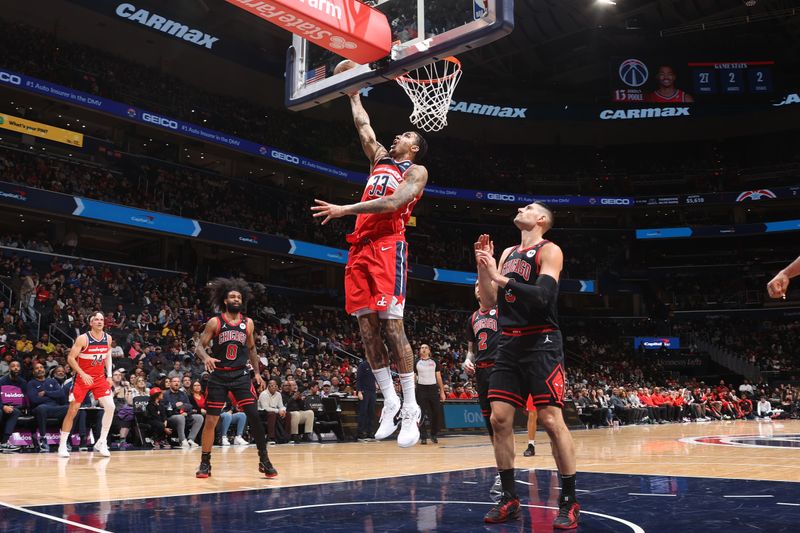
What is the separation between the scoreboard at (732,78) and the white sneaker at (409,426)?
104 ft

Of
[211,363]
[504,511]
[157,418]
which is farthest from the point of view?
[157,418]


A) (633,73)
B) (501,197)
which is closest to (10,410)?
(501,197)

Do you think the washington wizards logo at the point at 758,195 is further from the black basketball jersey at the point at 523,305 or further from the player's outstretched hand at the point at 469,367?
the black basketball jersey at the point at 523,305

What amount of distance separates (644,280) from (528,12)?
1828cm

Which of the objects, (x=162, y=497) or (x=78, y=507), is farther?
(x=162, y=497)

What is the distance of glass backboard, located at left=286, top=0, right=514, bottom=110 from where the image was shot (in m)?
5.42

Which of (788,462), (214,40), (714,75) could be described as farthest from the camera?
(714,75)

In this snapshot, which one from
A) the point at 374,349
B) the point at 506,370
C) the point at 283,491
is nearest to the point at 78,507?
the point at 283,491

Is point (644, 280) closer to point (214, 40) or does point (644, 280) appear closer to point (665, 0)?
point (665, 0)

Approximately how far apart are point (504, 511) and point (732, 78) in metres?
33.2

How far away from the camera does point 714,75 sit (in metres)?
32.7

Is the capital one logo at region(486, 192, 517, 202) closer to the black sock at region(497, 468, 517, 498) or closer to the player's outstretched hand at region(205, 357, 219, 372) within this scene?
the player's outstretched hand at region(205, 357, 219, 372)

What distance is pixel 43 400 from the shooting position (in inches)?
449

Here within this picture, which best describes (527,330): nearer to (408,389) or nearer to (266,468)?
(408,389)
